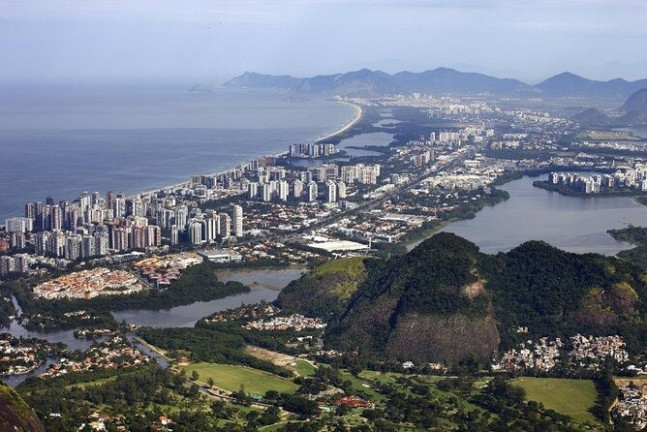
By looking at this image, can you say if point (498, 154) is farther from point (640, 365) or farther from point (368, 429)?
point (368, 429)

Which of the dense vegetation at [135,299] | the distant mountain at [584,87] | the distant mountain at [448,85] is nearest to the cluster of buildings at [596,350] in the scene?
the dense vegetation at [135,299]

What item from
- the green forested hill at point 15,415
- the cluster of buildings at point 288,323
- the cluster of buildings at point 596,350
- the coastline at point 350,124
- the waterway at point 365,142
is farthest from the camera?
the coastline at point 350,124

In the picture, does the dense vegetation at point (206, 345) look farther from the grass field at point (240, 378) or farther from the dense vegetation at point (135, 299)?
the dense vegetation at point (135, 299)

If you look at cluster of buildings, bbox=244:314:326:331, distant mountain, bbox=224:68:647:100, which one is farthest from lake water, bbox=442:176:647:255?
distant mountain, bbox=224:68:647:100

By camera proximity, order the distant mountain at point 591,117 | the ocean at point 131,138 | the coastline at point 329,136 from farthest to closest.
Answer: the distant mountain at point 591,117, the ocean at point 131,138, the coastline at point 329,136

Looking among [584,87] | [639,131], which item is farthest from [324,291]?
[584,87]

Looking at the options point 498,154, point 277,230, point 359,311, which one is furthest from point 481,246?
point 498,154
